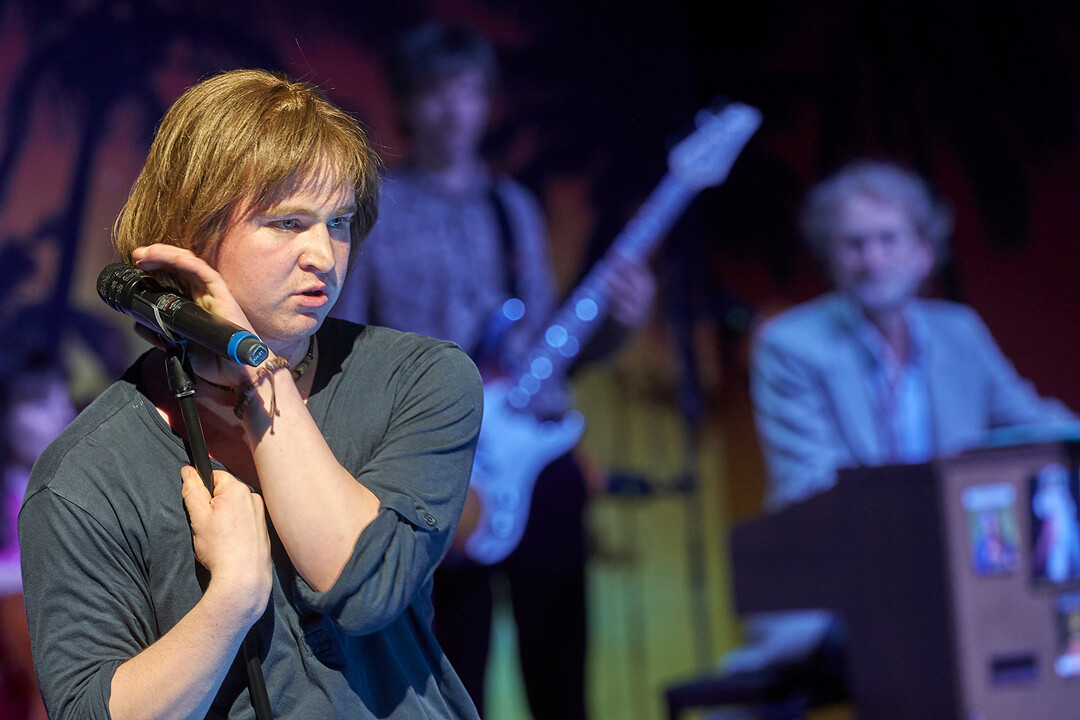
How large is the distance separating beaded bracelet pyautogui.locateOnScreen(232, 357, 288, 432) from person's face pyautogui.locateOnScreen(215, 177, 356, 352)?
1.7 inches

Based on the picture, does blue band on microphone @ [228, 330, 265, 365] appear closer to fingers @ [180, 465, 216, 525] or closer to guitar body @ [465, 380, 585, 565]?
fingers @ [180, 465, 216, 525]

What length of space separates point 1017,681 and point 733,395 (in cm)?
212

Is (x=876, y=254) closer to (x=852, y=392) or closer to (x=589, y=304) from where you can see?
(x=852, y=392)

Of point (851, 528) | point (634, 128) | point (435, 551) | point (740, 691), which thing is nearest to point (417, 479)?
point (435, 551)

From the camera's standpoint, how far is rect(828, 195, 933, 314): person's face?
4.21 m

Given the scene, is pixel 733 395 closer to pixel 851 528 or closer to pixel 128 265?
pixel 851 528

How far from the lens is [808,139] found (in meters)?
4.42

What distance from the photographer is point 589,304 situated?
423 cm

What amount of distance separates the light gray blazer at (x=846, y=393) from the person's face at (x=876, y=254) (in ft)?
0.25

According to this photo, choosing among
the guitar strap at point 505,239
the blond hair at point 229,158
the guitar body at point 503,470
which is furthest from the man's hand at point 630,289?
the blond hair at point 229,158

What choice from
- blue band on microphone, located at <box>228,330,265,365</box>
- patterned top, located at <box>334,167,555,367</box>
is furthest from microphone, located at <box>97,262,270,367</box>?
patterned top, located at <box>334,167,555,367</box>

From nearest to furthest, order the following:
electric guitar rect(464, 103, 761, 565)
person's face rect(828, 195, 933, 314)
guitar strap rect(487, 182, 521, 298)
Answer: electric guitar rect(464, 103, 761, 565), guitar strap rect(487, 182, 521, 298), person's face rect(828, 195, 933, 314)

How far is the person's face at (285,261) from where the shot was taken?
4.00 ft

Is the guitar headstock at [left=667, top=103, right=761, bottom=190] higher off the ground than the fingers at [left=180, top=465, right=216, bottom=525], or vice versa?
the guitar headstock at [left=667, top=103, right=761, bottom=190]
